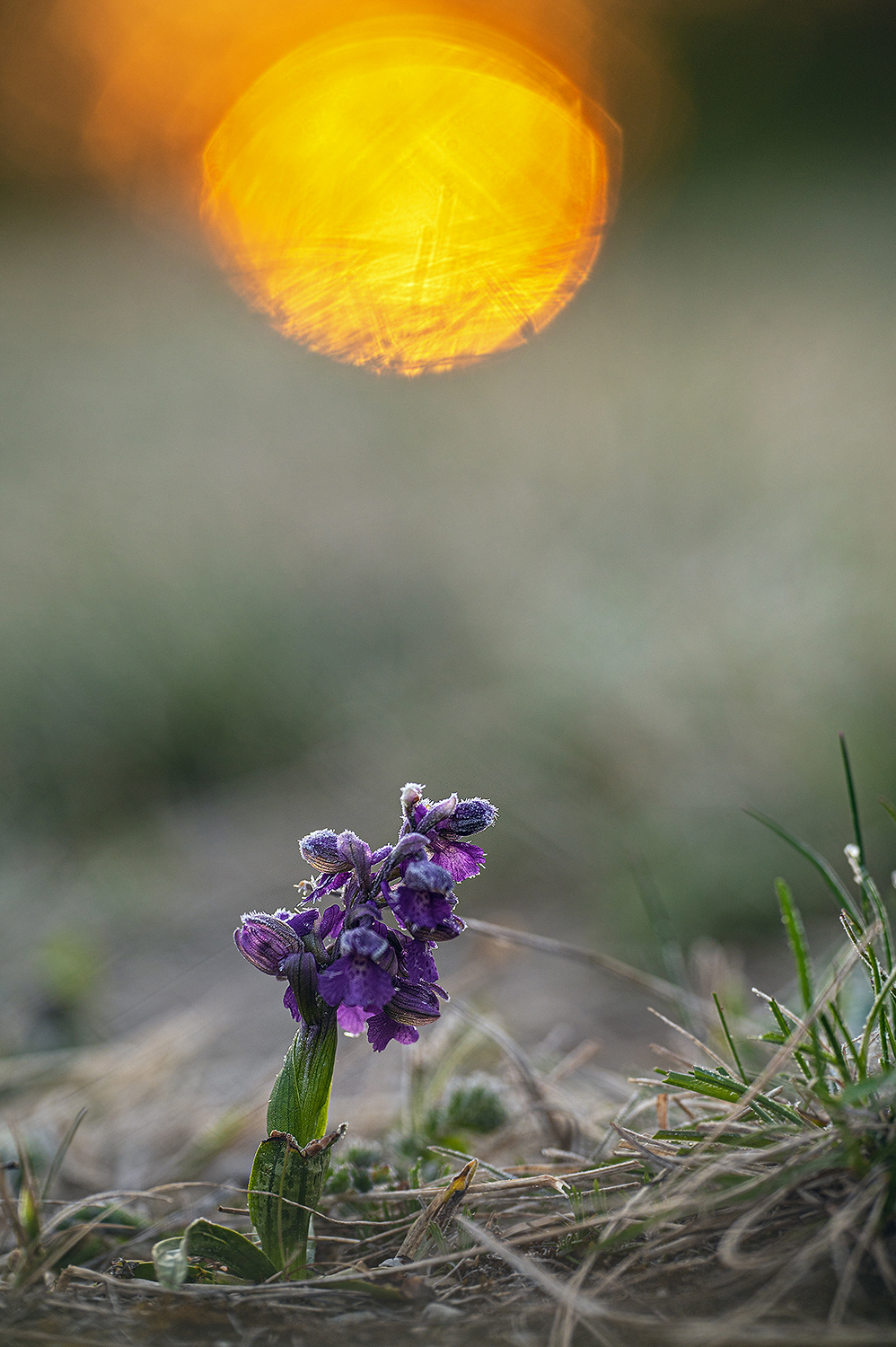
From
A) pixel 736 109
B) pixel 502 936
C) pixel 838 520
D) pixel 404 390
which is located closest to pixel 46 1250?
pixel 502 936

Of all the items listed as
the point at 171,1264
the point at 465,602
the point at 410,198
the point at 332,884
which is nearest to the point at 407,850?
the point at 332,884

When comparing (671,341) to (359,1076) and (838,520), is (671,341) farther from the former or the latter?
(359,1076)

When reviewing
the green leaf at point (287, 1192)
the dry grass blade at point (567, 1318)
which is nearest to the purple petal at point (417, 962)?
the green leaf at point (287, 1192)

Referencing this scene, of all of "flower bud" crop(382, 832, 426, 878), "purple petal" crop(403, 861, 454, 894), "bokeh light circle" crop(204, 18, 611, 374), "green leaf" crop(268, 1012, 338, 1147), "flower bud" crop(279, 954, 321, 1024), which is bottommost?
"green leaf" crop(268, 1012, 338, 1147)

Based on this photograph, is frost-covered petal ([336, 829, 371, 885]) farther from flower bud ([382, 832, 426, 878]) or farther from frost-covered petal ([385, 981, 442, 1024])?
frost-covered petal ([385, 981, 442, 1024])

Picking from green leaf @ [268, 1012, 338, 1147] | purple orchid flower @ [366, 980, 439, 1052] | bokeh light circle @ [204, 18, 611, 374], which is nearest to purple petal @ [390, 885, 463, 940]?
purple orchid flower @ [366, 980, 439, 1052]
